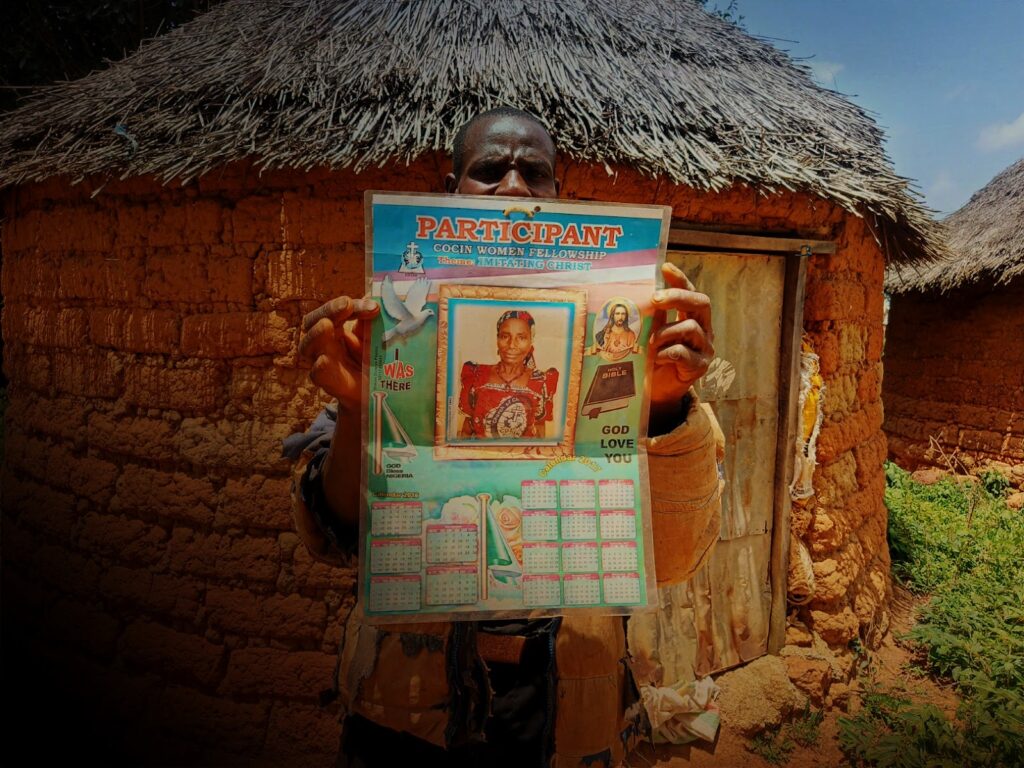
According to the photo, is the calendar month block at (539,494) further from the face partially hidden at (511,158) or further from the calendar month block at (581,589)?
the face partially hidden at (511,158)

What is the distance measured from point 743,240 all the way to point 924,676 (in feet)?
9.52

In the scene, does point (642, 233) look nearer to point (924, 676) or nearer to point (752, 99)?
point (752, 99)

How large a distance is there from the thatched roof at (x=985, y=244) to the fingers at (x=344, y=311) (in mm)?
6118

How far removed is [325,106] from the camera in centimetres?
276

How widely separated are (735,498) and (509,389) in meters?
2.66

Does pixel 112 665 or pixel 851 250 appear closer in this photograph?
pixel 112 665

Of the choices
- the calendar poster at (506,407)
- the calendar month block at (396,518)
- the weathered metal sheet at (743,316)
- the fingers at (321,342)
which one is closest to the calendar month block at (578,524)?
the calendar poster at (506,407)

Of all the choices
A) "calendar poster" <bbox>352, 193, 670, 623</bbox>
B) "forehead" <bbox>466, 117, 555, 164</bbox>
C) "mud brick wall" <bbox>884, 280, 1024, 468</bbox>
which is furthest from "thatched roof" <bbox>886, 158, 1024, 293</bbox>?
"calendar poster" <bbox>352, 193, 670, 623</bbox>

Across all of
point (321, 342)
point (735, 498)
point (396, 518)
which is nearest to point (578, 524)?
point (396, 518)

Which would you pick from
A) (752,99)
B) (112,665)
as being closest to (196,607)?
(112,665)

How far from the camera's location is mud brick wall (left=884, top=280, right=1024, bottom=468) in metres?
6.75

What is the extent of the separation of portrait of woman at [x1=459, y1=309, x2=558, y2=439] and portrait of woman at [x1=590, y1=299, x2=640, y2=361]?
0.34 ft

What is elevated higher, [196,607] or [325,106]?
[325,106]

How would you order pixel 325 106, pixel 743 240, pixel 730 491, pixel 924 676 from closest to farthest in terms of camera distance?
pixel 325 106 → pixel 743 240 → pixel 730 491 → pixel 924 676
